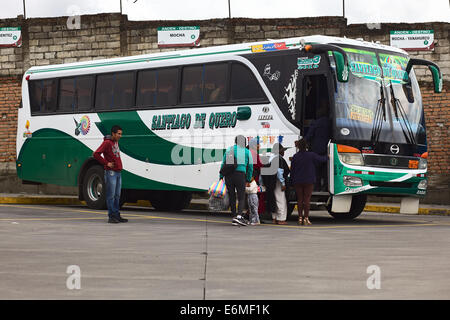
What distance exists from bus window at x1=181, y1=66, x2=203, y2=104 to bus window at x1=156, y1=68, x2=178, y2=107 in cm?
29

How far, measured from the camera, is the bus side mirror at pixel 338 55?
16.8 meters

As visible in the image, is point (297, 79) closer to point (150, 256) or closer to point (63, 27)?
point (150, 256)

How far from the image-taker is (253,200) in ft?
56.0

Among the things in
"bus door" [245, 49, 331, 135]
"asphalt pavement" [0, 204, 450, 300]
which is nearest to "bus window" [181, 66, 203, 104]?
"bus door" [245, 49, 331, 135]

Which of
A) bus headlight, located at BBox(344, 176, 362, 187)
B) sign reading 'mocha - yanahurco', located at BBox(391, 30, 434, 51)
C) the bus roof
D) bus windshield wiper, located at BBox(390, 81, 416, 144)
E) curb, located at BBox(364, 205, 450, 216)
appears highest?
sign reading 'mocha - yanahurco', located at BBox(391, 30, 434, 51)

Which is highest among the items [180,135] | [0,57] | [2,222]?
[0,57]

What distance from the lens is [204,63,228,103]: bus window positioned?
19.1m

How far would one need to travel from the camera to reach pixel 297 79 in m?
17.7

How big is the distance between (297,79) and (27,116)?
876 cm

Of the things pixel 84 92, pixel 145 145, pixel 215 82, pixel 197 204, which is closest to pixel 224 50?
pixel 215 82

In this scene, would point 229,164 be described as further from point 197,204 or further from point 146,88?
point 197,204

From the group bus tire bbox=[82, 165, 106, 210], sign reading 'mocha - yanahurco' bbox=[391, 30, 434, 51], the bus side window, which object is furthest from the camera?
sign reading 'mocha - yanahurco' bbox=[391, 30, 434, 51]

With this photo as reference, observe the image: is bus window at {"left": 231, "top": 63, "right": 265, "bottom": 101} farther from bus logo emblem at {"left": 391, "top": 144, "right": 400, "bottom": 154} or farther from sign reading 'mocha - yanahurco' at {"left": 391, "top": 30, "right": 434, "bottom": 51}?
sign reading 'mocha - yanahurco' at {"left": 391, "top": 30, "right": 434, "bottom": 51}
